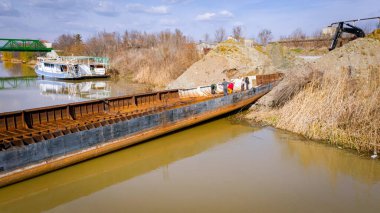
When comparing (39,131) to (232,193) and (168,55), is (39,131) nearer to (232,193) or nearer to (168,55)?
(232,193)

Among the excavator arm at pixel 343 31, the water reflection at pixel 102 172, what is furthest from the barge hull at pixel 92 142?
the excavator arm at pixel 343 31

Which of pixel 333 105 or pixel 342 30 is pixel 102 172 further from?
pixel 342 30

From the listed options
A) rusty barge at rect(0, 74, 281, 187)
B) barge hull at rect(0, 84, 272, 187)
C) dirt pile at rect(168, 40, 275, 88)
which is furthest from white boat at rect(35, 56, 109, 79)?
barge hull at rect(0, 84, 272, 187)

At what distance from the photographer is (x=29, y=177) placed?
6.96 metres

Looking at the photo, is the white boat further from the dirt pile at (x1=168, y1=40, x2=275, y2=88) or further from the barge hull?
the barge hull

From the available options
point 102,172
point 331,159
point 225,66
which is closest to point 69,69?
point 225,66

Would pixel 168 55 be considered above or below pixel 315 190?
above

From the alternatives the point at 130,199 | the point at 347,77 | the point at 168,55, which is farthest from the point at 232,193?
the point at 168,55

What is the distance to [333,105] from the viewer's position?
1009cm

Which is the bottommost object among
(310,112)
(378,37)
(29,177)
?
(29,177)

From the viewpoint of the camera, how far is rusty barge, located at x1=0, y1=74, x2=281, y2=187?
6.87 meters

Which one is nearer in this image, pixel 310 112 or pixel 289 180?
pixel 289 180

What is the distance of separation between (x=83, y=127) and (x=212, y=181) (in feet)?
14.5

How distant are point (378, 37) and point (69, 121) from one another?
16353 millimetres
